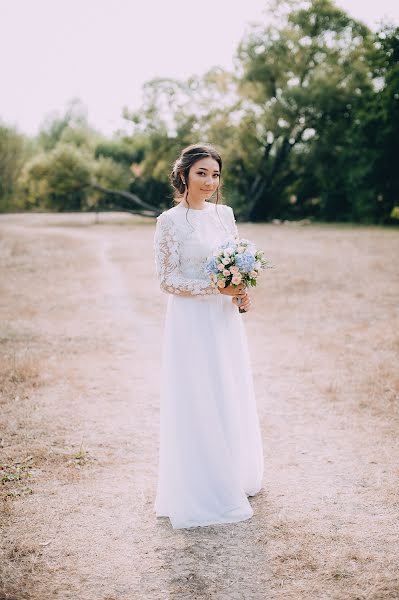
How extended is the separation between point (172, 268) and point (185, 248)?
0.18 m

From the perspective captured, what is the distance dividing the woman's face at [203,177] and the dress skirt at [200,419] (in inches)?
30.8

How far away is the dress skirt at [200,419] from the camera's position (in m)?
3.82

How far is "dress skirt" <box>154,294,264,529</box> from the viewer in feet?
12.5

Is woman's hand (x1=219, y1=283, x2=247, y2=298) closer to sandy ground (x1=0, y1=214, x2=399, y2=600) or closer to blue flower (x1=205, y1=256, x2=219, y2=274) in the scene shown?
blue flower (x1=205, y1=256, x2=219, y2=274)

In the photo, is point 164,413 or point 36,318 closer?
point 164,413

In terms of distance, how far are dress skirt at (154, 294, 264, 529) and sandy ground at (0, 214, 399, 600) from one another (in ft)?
0.55

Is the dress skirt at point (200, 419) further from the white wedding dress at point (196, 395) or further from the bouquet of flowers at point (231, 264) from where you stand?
the bouquet of flowers at point (231, 264)

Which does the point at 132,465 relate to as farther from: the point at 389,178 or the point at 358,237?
the point at 389,178

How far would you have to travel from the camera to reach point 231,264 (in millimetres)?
3553

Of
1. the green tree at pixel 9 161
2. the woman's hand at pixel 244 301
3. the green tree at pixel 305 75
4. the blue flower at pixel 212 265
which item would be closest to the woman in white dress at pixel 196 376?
the woman's hand at pixel 244 301

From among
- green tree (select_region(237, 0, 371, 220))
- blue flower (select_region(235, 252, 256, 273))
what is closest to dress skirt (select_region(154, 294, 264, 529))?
blue flower (select_region(235, 252, 256, 273))

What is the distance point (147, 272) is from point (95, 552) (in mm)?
12990

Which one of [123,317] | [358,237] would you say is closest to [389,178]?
[358,237]

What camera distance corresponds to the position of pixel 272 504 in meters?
4.10
